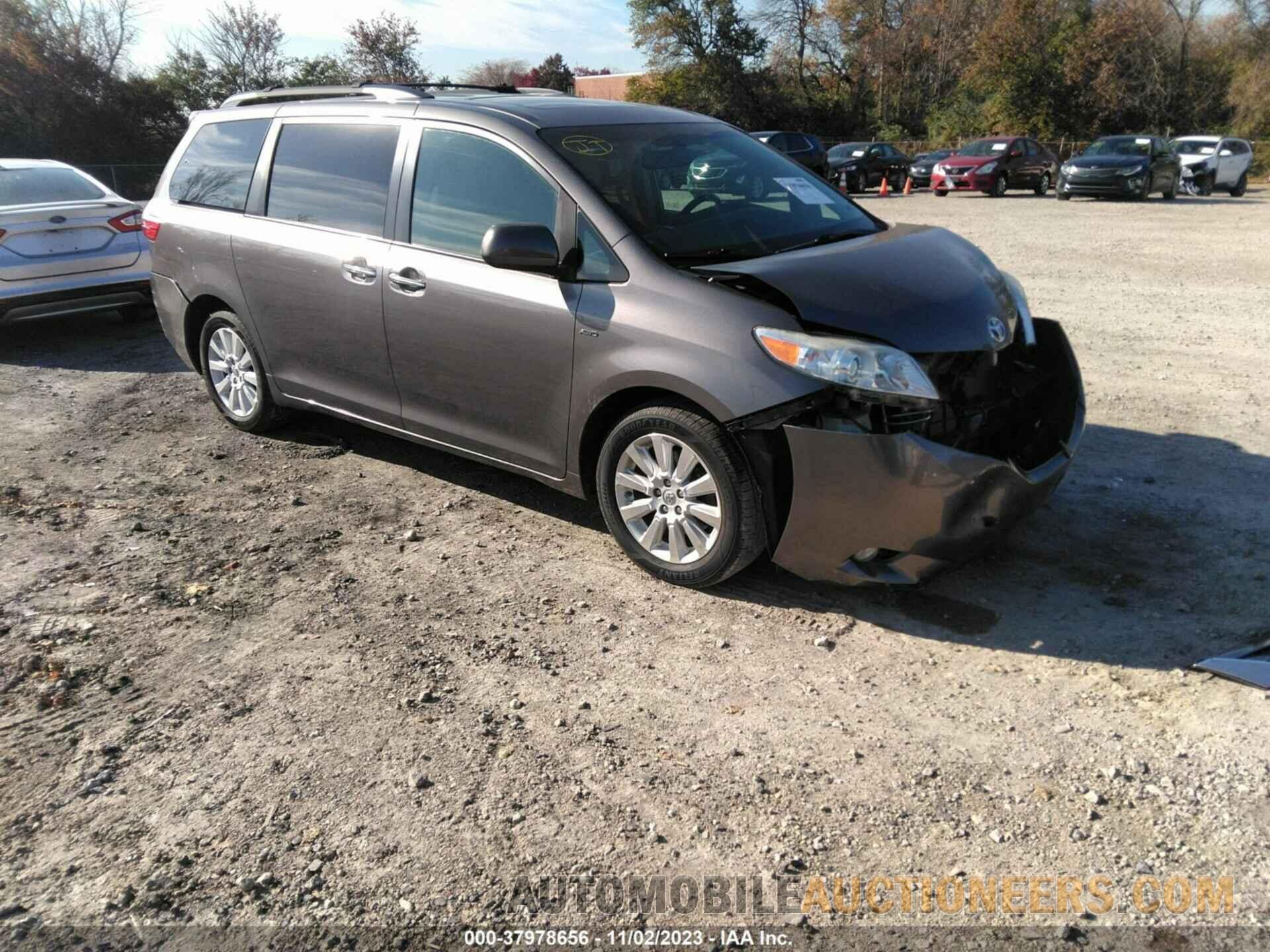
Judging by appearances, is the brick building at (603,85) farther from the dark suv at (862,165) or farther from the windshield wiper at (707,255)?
the windshield wiper at (707,255)

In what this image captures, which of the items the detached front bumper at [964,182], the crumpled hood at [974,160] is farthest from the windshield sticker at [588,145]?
the crumpled hood at [974,160]

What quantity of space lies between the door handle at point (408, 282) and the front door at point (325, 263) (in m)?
0.10

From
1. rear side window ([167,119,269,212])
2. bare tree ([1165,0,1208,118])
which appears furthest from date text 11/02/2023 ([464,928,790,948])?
bare tree ([1165,0,1208,118])

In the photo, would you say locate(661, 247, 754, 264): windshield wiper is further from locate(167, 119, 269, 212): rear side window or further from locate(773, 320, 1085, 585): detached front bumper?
locate(167, 119, 269, 212): rear side window

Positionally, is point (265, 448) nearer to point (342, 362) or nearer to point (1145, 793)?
point (342, 362)

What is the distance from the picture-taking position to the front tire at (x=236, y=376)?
5859mm

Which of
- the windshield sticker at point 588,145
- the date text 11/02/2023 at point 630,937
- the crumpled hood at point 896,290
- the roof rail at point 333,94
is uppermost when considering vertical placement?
the roof rail at point 333,94

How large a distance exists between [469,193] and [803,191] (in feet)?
5.40

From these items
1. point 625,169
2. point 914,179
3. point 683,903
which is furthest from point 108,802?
point 914,179

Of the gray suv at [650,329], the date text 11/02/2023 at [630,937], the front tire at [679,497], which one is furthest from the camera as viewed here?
the front tire at [679,497]

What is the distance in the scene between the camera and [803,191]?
4949 mm

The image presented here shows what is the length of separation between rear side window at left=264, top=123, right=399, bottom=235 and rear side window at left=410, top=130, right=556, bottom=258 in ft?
0.87

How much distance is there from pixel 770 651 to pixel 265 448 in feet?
12.4

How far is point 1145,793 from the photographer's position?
9.40 ft
